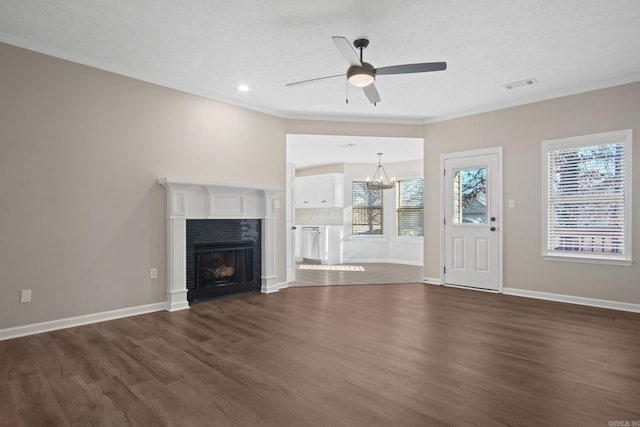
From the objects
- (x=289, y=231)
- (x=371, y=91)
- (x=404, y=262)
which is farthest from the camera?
(x=404, y=262)

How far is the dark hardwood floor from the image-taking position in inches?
83.4

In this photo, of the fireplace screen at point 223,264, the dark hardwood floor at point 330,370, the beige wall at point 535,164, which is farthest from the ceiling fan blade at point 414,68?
the fireplace screen at point 223,264

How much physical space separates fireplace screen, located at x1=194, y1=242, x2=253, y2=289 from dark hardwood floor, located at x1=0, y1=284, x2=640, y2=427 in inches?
28.8

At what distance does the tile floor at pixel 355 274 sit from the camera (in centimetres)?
657

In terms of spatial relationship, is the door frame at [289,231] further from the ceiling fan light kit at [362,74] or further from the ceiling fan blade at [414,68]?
the ceiling fan blade at [414,68]

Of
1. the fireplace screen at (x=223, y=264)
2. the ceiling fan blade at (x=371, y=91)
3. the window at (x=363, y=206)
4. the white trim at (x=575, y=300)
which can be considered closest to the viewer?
the ceiling fan blade at (x=371, y=91)

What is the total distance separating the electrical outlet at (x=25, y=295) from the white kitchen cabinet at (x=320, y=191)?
6.86 m

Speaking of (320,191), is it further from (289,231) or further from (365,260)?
(289,231)

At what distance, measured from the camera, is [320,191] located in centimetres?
990

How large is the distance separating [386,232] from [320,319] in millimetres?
5729

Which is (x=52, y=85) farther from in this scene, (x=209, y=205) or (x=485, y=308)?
(x=485, y=308)

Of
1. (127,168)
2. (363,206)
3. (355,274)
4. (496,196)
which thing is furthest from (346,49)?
(363,206)

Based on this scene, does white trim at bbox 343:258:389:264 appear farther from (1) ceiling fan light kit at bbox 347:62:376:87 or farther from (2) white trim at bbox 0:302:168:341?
(1) ceiling fan light kit at bbox 347:62:376:87

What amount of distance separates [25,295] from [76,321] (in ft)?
1.76
